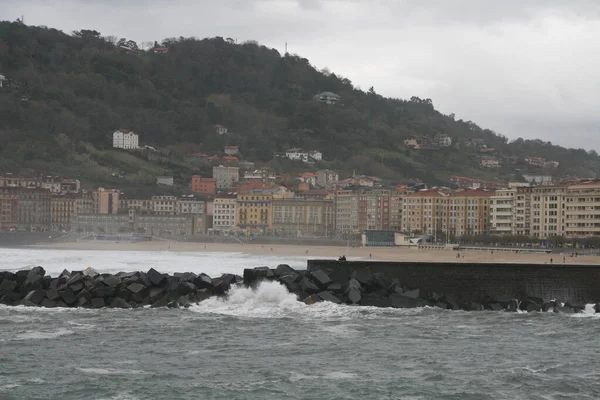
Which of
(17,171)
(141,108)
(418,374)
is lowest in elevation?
(418,374)

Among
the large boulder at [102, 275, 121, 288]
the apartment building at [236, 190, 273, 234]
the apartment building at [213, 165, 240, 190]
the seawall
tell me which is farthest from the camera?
the apartment building at [213, 165, 240, 190]

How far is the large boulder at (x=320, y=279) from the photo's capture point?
82.7ft

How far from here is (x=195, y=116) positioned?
15800 centimetres

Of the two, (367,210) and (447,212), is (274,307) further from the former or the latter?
(367,210)

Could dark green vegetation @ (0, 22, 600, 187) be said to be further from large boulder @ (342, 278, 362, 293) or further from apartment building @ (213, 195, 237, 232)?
large boulder @ (342, 278, 362, 293)

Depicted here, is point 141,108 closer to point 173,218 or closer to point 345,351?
point 173,218

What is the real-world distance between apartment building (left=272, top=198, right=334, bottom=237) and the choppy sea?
79.5 metres

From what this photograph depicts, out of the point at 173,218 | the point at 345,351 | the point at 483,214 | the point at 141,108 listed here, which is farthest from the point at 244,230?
the point at 345,351

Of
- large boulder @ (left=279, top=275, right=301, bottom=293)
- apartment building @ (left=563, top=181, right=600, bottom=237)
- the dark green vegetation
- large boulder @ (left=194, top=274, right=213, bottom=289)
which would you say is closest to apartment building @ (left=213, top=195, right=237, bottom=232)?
the dark green vegetation

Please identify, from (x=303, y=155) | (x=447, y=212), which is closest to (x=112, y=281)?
(x=447, y=212)

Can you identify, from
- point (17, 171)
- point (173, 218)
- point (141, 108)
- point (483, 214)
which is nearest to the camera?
point (483, 214)

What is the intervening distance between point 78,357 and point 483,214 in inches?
2972

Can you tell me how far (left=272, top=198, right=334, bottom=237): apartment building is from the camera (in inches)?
4099

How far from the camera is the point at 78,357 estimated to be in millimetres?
17250
